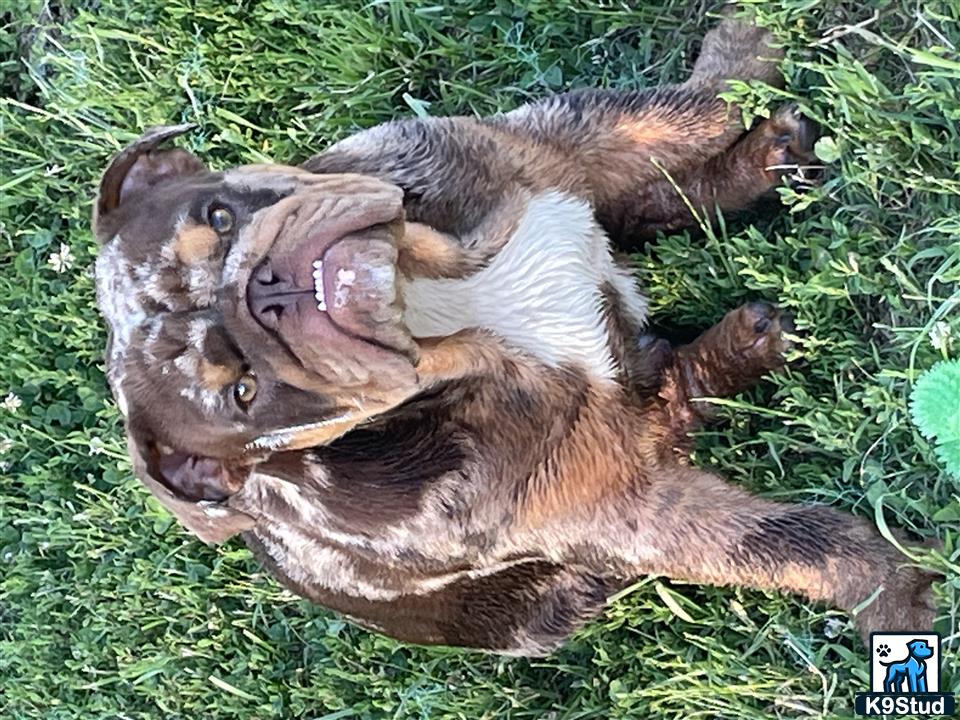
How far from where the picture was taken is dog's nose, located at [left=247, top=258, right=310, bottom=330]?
3.38 meters

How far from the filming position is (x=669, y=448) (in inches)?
168

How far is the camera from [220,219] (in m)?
3.63

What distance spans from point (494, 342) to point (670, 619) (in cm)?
142

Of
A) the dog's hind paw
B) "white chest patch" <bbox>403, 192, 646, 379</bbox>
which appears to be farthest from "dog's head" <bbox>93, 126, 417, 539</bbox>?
the dog's hind paw

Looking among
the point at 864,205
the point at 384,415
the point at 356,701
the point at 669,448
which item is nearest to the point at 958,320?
the point at 864,205

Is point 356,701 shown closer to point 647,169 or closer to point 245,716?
point 245,716

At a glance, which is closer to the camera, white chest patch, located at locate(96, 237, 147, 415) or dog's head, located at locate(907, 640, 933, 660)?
white chest patch, located at locate(96, 237, 147, 415)

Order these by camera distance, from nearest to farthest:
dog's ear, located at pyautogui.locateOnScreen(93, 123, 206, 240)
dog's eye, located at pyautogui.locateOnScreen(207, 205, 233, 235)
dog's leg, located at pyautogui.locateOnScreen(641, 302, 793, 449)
Result: dog's eye, located at pyautogui.locateOnScreen(207, 205, 233, 235) → dog's ear, located at pyautogui.locateOnScreen(93, 123, 206, 240) → dog's leg, located at pyautogui.locateOnScreen(641, 302, 793, 449)

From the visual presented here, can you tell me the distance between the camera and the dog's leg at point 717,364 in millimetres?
4258

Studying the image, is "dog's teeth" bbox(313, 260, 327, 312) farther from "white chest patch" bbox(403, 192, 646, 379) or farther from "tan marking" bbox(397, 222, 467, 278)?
"white chest patch" bbox(403, 192, 646, 379)

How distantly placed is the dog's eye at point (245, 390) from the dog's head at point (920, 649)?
85.4 inches

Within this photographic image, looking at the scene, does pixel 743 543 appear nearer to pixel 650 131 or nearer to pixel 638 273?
pixel 638 273

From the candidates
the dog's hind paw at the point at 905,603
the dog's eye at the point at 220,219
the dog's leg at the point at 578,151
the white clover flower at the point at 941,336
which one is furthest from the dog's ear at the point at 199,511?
the white clover flower at the point at 941,336

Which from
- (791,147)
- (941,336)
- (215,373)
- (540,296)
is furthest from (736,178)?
(215,373)
